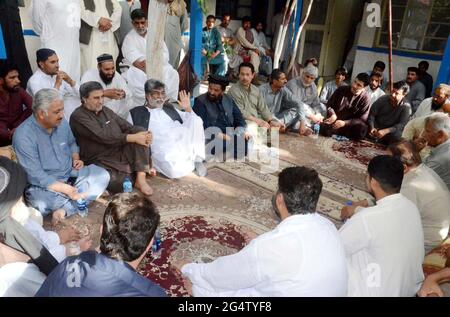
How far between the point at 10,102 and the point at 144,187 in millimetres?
1680

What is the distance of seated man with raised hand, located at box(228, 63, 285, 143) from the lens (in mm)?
4840

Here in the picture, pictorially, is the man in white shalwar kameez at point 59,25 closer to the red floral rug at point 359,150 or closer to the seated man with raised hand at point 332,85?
the red floral rug at point 359,150

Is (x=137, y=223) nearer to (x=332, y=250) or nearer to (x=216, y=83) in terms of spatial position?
(x=332, y=250)

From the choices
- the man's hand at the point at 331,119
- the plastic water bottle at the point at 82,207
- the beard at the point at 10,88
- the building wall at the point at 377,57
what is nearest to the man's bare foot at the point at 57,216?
the plastic water bottle at the point at 82,207

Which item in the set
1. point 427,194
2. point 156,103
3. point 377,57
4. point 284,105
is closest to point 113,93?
point 156,103

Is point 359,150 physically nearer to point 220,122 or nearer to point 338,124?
point 338,124

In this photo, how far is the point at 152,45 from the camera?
4535mm

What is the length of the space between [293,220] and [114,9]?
4233 mm

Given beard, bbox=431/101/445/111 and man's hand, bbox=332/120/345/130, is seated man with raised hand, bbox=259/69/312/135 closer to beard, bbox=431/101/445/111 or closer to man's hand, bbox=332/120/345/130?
man's hand, bbox=332/120/345/130

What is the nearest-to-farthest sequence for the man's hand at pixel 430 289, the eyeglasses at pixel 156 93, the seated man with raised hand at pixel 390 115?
the man's hand at pixel 430 289 < the eyeglasses at pixel 156 93 < the seated man with raised hand at pixel 390 115

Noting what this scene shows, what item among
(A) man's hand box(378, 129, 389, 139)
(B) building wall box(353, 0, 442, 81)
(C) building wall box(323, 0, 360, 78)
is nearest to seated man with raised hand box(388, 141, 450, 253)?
(A) man's hand box(378, 129, 389, 139)

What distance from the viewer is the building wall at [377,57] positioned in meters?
7.73

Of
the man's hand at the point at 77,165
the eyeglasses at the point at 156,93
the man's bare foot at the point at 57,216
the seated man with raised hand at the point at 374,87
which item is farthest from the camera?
the seated man with raised hand at the point at 374,87

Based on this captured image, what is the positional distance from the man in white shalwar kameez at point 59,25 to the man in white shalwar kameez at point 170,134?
1.38 meters
